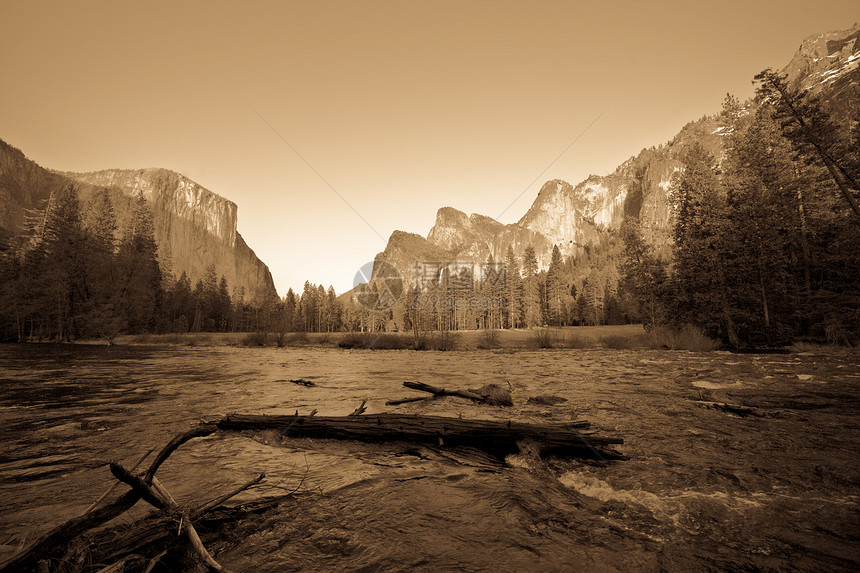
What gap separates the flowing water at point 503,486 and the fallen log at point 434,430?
21cm

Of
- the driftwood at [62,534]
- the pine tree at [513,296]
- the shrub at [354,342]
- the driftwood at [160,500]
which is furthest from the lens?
the pine tree at [513,296]

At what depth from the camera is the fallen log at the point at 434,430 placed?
5.14 metres

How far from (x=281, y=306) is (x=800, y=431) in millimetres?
133502

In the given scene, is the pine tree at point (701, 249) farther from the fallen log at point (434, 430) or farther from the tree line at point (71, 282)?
the tree line at point (71, 282)

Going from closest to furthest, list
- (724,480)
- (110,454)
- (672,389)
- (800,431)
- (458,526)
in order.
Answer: (458,526)
(724,480)
(110,454)
(800,431)
(672,389)

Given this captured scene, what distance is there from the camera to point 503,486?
4.23 metres

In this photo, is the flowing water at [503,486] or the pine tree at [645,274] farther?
the pine tree at [645,274]

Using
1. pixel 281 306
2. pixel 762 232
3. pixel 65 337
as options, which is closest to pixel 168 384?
pixel 762 232

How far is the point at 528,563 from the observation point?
2695 millimetres

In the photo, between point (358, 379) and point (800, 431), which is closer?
point (800, 431)

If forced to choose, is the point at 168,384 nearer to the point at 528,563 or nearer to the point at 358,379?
the point at 358,379

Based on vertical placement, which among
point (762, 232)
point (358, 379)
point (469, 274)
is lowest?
point (358, 379)

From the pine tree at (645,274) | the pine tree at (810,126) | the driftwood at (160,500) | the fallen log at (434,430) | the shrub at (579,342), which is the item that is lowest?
the shrub at (579,342)

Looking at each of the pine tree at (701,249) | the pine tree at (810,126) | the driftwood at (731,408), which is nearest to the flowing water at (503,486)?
the driftwood at (731,408)
